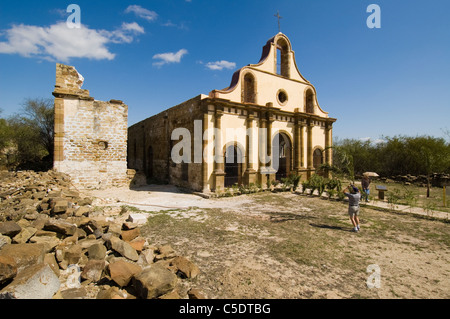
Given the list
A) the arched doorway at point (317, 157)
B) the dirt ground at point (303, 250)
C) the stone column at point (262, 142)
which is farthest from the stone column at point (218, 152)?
the arched doorway at point (317, 157)

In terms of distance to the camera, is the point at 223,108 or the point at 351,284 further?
the point at 223,108

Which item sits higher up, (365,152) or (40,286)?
(365,152)

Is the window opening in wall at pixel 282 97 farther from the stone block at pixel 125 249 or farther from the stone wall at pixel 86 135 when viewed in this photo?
the stone block at pixel 125 249

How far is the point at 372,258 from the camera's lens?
460cm

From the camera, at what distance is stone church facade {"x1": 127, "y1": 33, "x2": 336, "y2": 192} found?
1214 centimetres

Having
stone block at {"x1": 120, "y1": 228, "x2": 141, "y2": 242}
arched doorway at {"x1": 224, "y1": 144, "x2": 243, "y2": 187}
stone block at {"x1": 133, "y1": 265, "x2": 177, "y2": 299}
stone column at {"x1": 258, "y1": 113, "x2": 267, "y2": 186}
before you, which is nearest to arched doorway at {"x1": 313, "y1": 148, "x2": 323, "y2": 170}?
stone column at {"x1": 258, "y1": 113, "x2": 267, "y2": 186}

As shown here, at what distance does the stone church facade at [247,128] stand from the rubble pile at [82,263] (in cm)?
751

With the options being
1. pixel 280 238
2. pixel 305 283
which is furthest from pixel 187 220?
pixel 305 283

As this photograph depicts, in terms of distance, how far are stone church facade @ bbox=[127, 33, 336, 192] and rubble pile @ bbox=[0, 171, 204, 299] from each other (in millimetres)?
7514

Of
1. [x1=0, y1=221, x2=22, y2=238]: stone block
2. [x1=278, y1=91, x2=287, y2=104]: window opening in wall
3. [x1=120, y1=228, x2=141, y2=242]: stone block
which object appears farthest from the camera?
[x1=278, y1=91, x2=287, y2=104]: window opening in wall

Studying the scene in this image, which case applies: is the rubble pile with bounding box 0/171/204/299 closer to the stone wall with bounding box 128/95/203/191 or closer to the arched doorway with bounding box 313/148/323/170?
the stone wall with bounding box 128/95/203/191

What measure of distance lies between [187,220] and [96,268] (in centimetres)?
379

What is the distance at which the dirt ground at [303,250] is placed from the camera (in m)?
3.49
